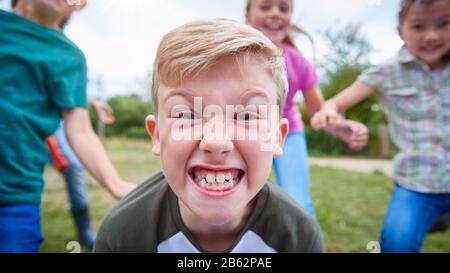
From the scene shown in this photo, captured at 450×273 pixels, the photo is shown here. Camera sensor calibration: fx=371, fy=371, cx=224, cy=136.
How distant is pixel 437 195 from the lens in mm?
781

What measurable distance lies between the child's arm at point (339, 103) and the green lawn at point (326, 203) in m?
A: 0.34

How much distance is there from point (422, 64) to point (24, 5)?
2.47 feet

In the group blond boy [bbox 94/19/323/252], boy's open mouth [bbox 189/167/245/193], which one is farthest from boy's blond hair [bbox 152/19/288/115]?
boy's open mouth [bbox 189/167/245/193]

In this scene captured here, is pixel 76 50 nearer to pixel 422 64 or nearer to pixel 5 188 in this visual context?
pixel 5 188

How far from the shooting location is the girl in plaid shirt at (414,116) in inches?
27.3

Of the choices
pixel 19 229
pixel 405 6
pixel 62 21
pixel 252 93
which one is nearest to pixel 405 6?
pixel 405 6

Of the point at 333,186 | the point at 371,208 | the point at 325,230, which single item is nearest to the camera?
the point at 325,230

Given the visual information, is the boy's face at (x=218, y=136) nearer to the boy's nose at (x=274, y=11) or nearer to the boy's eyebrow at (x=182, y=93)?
the boy's eyebrow at (x=182, y=93)

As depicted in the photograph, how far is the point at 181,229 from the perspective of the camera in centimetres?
62

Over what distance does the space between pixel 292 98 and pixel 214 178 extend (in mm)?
400

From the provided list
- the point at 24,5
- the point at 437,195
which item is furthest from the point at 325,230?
the point at 24,5

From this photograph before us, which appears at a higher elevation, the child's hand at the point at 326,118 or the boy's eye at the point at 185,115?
A: the boy's eye at the point at 185,115

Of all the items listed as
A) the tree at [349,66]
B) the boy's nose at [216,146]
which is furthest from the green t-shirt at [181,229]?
the tree at [349,66]

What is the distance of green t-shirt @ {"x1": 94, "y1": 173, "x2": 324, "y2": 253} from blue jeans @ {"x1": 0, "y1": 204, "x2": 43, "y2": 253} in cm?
16
